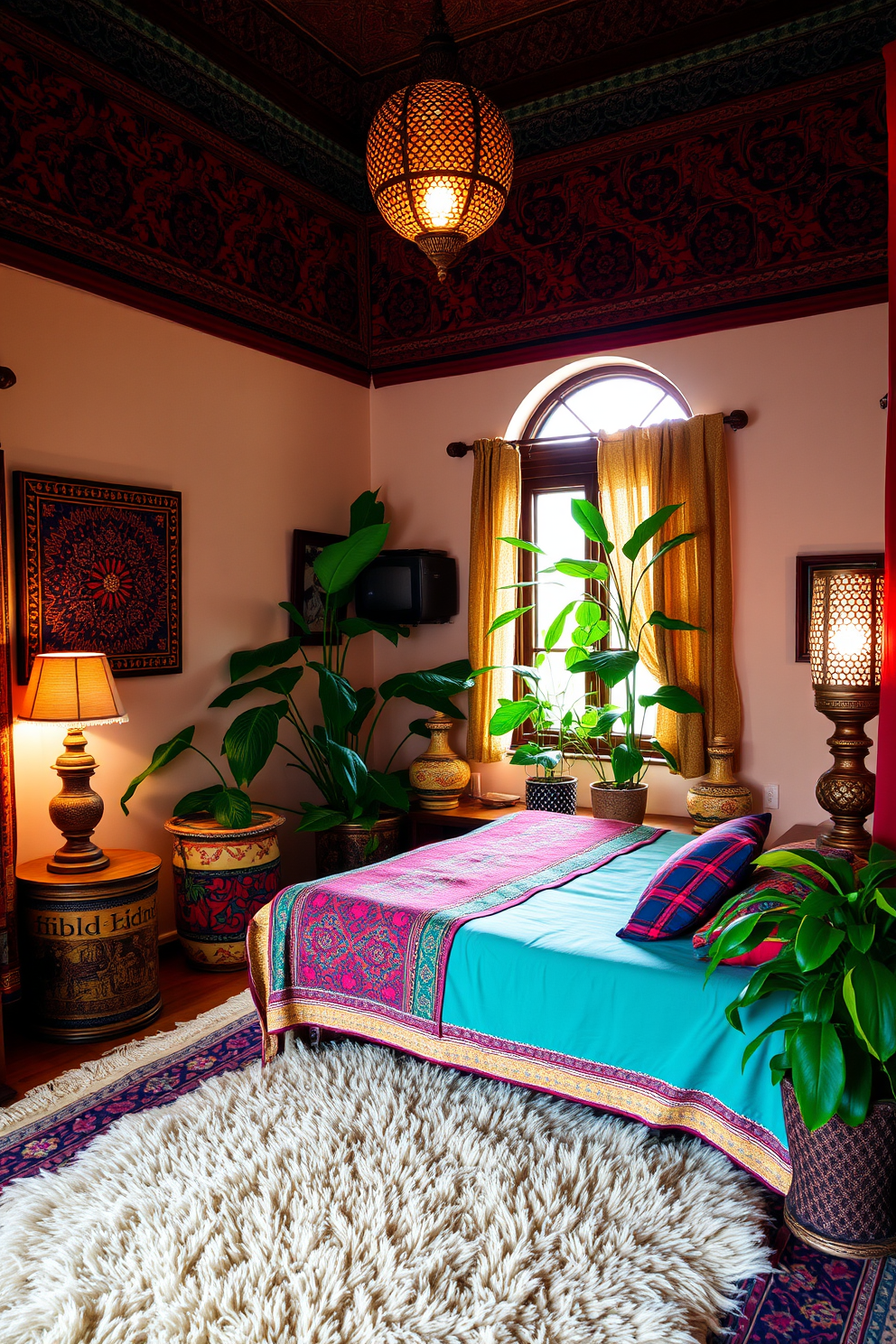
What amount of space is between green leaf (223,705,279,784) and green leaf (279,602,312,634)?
0.61 meters

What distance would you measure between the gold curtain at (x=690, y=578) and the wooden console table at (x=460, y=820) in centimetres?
35

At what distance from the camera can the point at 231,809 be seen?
3.86m

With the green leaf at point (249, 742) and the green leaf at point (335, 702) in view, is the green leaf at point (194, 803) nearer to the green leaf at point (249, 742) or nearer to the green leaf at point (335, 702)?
the green leaf at point (249, 742)

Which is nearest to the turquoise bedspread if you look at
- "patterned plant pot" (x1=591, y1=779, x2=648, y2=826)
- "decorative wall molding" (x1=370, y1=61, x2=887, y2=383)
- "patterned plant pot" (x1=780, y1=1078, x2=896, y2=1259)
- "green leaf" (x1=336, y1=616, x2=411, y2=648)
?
"patterned plant pot" (x1=780, y1=1078, x2=896, y2=1259)

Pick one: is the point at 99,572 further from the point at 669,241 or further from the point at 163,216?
the point at 669,241

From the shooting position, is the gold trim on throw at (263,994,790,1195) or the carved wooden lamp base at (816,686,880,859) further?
the carved wooden lamp base at (816,686,880,859)

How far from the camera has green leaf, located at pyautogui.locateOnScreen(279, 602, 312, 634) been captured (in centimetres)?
454

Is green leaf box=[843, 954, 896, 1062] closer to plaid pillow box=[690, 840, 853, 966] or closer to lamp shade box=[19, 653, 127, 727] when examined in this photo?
plaid pillow box=[690, 840, 853, 966]

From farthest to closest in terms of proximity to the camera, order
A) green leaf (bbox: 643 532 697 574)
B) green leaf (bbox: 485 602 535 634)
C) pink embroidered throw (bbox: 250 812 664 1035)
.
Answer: green leaf (bbox: 485 602 535 634) < green leaf (bbox: 643 532 697 574) < pink embroidered throw (bbox: 250 812 664 1035)

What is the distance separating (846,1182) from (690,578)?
287 cm

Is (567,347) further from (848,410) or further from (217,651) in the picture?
(217,651)

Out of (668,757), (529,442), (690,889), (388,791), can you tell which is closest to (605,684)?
(668,757)

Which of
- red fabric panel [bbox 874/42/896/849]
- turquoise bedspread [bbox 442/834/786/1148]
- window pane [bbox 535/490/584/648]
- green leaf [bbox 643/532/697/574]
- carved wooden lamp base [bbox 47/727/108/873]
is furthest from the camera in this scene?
window pane [bbox 535/490/584/648]

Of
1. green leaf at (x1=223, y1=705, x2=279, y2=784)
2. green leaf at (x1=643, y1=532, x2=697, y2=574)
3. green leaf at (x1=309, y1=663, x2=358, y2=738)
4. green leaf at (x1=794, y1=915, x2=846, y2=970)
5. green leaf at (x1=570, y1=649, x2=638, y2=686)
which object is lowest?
green leaf at (x1=794, y1=915, x2=846, y2=970)
